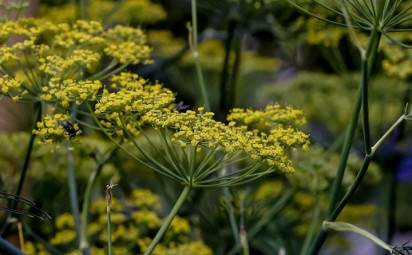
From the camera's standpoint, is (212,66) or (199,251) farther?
(212,66)

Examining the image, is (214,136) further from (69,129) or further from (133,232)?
(133,232)

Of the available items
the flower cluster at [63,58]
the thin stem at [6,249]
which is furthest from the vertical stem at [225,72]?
the thin stem at [6,249]

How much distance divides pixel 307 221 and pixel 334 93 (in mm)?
634

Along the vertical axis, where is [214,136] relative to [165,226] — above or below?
above

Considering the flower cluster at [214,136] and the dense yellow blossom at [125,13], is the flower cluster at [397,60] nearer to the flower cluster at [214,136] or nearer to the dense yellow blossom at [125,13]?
the dense yellow blossom at [125,13]

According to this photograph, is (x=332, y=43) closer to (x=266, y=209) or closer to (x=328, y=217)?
(x=266, y=209)

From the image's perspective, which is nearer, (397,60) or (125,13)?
(397,60)

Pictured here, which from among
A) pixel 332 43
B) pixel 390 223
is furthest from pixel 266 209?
pixel 332 43

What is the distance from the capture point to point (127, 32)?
7.93 feet

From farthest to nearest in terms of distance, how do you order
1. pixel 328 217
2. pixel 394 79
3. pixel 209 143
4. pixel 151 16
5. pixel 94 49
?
pixel 394 79 → pixel 151 16 → pixel 94 49 → pixel 328 217 → pixel 209 143

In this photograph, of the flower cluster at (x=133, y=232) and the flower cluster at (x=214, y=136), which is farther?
the flower cluster at (x=133, y=232)

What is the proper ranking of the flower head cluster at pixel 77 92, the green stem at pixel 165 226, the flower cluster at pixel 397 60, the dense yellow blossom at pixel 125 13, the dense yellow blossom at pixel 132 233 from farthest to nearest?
the dense yellow blossom at pixel 125 13, the flower cluster at pixel 397 60, the dense yellow blossom at pixel 132 233, the flower head cluster at pixel 77 92, the green stem at pixel 165 226

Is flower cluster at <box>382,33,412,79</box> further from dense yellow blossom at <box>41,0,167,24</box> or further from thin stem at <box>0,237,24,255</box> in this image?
thin stem at <box>0,237,24,255</box>

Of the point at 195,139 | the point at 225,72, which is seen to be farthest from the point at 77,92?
the point at 225,72
